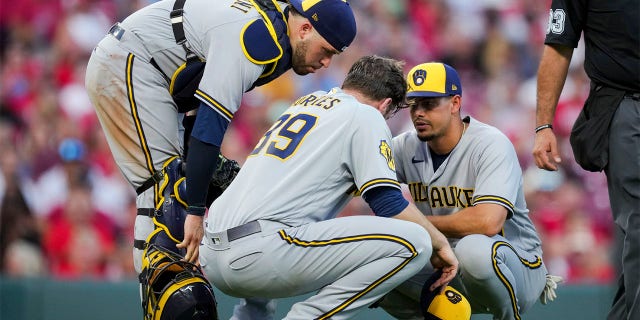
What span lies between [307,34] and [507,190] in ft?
4.18

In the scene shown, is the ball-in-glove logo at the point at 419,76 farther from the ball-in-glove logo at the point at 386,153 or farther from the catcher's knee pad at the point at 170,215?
the catcher's knee pad at the point at 170,215

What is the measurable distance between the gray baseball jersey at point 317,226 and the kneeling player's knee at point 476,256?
0.48m

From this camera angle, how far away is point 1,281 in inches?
272

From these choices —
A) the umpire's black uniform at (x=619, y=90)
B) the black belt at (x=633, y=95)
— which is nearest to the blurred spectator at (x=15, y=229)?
the umpire's black uniform at (x=619, y=90)

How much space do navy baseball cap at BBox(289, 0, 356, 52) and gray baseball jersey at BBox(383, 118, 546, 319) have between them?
98cm

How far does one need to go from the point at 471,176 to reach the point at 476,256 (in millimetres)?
575

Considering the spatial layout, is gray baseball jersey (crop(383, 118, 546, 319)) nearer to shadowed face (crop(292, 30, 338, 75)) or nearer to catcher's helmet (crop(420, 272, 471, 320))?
catcher's helmet (crop(420, 272, 471, 320))

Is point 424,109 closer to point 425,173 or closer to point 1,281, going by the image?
point 425,173

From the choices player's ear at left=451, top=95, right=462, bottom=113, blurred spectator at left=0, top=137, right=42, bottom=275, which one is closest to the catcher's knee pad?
player's ear at left=451, top=95, right=462, bottom=113

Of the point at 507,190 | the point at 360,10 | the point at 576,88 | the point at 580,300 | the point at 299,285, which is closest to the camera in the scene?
the point at 299,285

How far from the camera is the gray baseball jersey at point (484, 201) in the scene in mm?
4633

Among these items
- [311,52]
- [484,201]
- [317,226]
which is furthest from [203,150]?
[484,201]

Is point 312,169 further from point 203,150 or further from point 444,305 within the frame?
point 444,305

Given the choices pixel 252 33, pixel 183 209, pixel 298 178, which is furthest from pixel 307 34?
pixel 183 209
